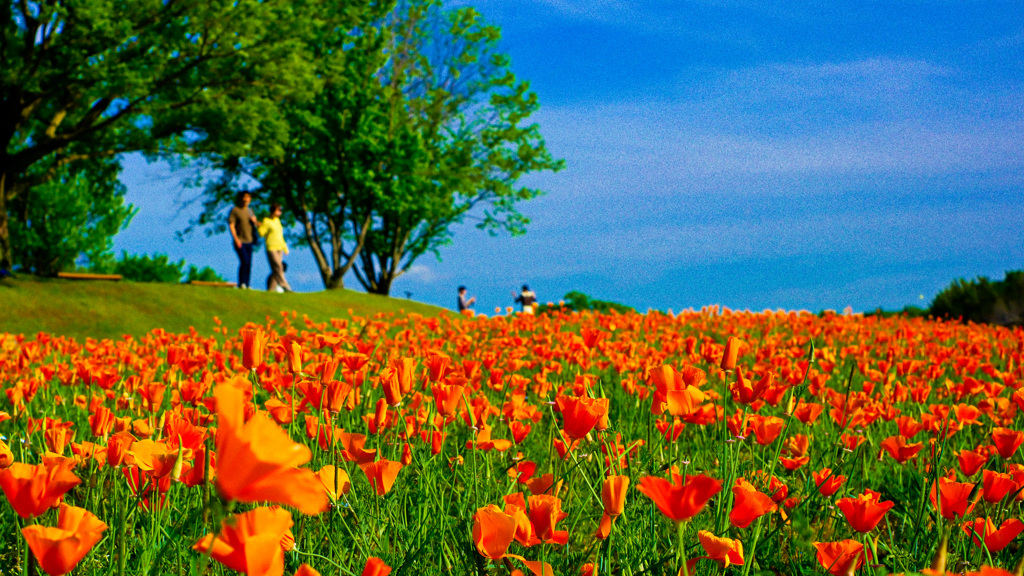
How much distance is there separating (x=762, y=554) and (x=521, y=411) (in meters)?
0.95

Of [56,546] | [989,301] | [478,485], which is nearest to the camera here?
[56,546]

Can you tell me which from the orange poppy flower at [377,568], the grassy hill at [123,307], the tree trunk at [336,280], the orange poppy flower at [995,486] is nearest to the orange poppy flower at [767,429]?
the orange poppy flower at [995,486]

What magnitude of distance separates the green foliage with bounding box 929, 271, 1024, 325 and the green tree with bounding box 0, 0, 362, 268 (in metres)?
17.4

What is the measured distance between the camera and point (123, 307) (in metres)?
11.4

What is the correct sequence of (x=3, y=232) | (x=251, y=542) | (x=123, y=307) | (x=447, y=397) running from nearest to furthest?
(x=251, y=542), (x=447, y=397), (x=123, y=307), (x=3, y=232)

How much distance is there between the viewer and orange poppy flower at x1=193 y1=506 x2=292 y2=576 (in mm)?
978

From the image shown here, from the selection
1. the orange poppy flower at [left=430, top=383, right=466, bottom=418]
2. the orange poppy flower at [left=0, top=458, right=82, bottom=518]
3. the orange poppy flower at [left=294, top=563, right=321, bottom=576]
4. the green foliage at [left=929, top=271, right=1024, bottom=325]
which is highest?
the green foliage at [left=929, top=271, right=1024, bottom=325]

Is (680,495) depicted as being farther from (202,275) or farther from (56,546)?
(202,275)

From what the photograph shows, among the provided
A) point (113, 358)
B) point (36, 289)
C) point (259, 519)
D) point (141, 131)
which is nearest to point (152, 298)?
point (36, 289)

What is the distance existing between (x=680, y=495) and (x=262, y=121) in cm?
2146

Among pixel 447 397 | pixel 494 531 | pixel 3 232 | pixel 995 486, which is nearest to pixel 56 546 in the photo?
pixel 494 531

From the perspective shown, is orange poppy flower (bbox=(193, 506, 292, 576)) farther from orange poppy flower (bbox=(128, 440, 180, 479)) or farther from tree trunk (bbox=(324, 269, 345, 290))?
tree trunk (bbox=(324, 269, 345, 290))

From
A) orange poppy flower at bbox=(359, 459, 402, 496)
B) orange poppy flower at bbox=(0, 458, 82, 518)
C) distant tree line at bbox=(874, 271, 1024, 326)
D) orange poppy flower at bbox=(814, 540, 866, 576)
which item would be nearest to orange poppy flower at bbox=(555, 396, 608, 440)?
orange poppy flower at bbox=(359, 459, 402, 496)

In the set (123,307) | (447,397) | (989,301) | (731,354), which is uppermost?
(989,301)
